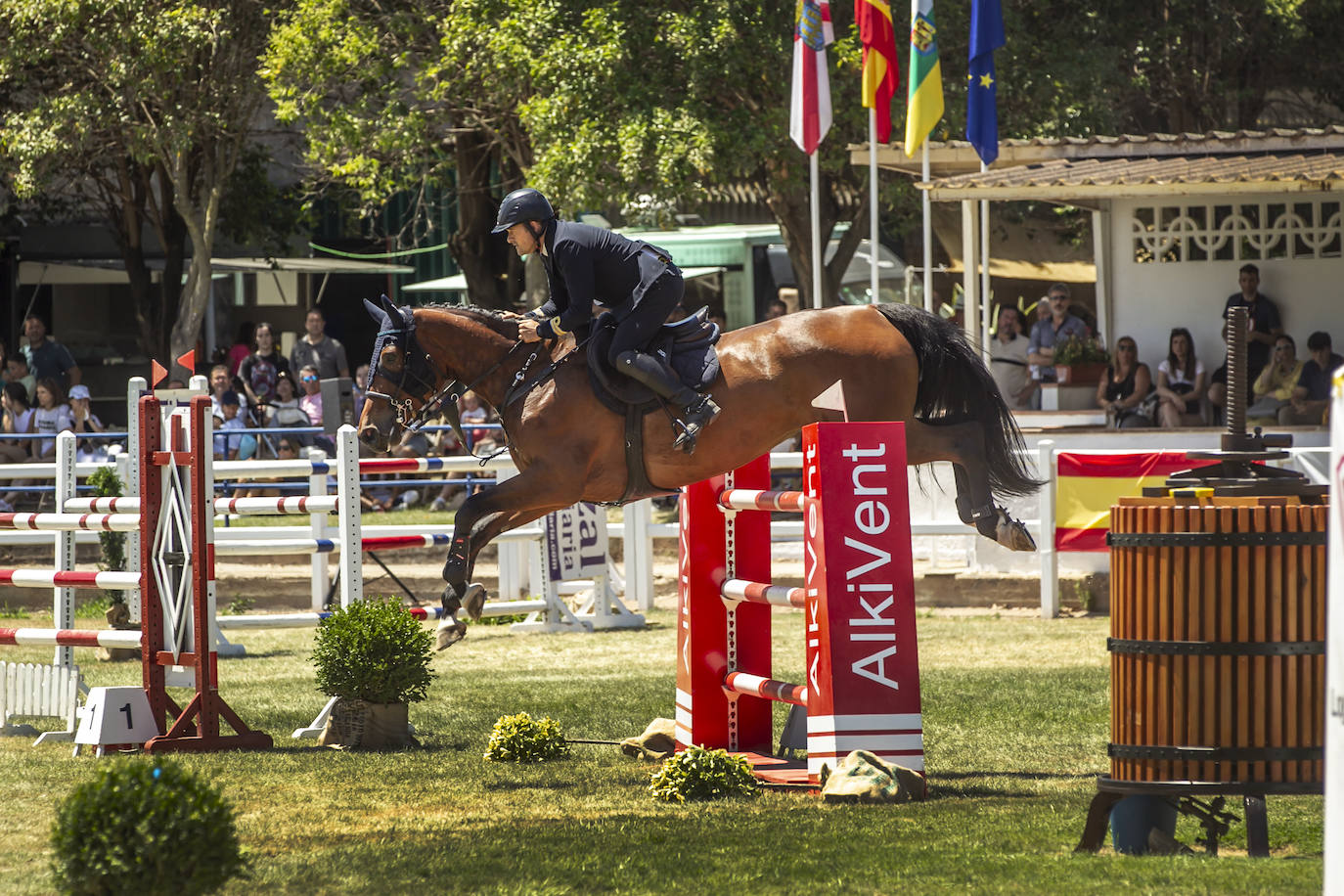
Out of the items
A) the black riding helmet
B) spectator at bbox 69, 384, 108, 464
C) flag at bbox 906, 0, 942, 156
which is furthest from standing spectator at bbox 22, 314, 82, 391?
the black riding helmet

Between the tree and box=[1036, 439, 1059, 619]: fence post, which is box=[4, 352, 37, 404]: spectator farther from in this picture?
box=[1036, 439, 1059, 619]: fence post

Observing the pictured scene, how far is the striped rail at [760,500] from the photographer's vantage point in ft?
22.0

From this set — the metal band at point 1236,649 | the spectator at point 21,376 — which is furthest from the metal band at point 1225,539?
the spectator at point 21,376

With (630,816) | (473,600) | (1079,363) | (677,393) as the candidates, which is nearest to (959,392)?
(677,393)

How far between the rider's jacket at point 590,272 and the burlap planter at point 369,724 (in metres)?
1.84

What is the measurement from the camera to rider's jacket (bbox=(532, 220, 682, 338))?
7379 mm

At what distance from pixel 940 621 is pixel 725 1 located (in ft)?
27.2

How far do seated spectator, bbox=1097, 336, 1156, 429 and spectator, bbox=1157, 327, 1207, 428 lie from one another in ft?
0.43

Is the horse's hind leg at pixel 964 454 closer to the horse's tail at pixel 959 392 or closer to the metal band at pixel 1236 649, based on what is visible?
the horse's tail at pixel 959 392

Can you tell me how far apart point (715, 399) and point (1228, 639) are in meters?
3.15

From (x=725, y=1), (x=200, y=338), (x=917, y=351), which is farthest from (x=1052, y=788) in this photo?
(x=200, y=338)

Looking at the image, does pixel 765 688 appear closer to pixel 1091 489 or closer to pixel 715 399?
pixel 715 399

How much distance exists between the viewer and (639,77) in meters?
19.0

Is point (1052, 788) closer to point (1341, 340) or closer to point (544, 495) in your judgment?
point (544, 495)
